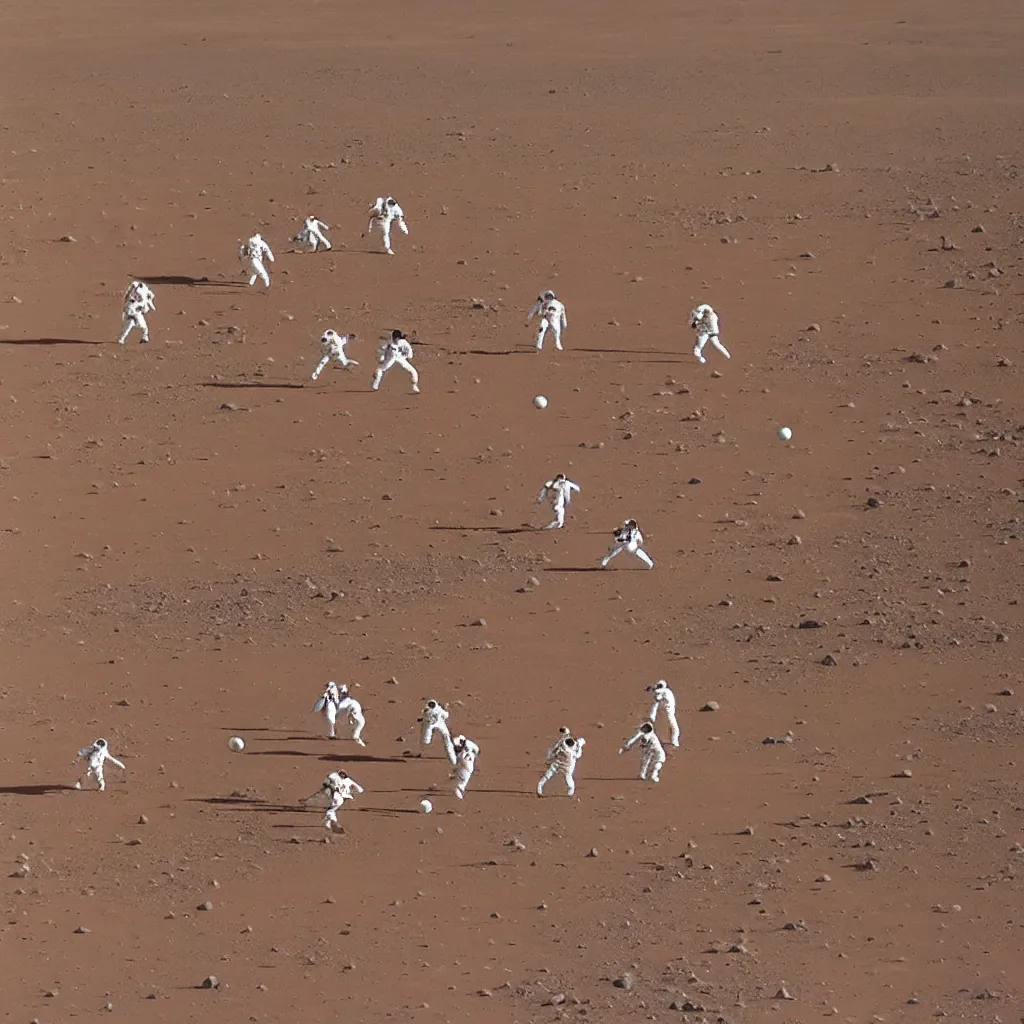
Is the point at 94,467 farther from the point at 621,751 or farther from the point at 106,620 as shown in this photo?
the point at 621,751

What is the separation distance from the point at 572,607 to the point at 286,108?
19.1 metres

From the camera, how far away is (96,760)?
94.0ft

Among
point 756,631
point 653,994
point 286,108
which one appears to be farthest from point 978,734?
point 286,108

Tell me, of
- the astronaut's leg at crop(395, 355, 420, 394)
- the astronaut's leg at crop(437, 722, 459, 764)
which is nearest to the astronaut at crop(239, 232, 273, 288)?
the astronaut's leg at crop(395, 355, 420, 394)

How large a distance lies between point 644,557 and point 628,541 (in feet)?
2.03

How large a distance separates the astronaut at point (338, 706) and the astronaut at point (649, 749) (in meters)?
2.52

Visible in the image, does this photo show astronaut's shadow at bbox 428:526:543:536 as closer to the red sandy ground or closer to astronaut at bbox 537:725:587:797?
the red sandy ground

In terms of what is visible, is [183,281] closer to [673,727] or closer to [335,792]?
[673,727]

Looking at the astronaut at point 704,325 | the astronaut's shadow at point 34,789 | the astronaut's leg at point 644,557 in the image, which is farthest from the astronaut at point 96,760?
the astronaut at point 704,325

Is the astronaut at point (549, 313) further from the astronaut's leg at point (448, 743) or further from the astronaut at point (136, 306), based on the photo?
the astronaut's leg at point (448, 743)

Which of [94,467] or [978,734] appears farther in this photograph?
[94,467]

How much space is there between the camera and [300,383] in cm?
3872

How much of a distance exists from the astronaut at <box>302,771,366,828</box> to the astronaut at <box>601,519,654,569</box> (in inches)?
228

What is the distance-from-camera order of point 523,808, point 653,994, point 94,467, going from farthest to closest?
point 94,467 < point 523,808 < point 653,994
